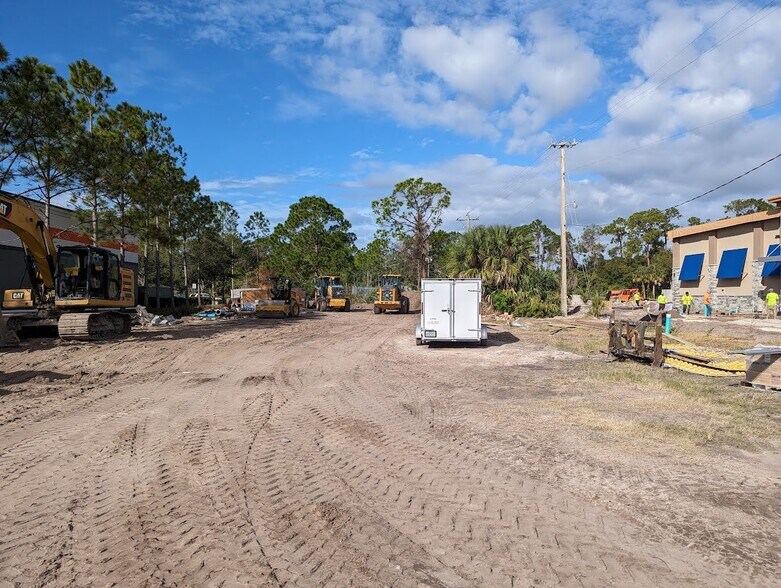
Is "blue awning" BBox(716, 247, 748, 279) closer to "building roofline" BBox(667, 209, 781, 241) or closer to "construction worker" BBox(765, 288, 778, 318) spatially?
"building roofline" BBox(667, 209, 781, 241)

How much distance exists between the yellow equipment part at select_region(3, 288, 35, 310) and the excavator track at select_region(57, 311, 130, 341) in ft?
4.17

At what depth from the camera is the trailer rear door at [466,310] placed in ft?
53.4

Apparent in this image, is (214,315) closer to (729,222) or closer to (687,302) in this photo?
(687,302)

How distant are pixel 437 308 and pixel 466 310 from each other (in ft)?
3.06

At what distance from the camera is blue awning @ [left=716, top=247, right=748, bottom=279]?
90.9 feet

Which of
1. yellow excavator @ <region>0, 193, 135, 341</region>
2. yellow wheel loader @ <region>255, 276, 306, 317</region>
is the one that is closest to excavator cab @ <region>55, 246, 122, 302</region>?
yellow excavator @ <region>0, 193, 135, 341</region>

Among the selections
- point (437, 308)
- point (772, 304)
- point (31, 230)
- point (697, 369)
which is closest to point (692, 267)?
point (772, 304)

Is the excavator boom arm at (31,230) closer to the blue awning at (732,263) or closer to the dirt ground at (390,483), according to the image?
the dirt ground at (390,483)

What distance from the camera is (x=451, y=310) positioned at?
1636cm

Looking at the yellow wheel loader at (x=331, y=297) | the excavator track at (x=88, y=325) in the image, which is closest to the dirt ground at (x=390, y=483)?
the excavator track at (x=88, y=325)

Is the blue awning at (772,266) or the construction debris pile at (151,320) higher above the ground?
the blue awning at (772,266)

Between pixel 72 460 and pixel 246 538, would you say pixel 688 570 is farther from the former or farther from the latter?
pixel 72 460

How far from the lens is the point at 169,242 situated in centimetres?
3100

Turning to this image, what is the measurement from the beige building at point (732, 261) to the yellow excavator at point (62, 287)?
93.0 ft
